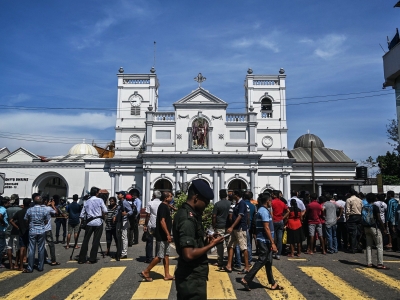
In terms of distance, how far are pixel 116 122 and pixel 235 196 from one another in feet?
99.7

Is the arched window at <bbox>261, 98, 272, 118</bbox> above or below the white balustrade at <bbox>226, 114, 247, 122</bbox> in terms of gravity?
above

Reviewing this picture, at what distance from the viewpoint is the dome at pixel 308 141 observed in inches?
1786

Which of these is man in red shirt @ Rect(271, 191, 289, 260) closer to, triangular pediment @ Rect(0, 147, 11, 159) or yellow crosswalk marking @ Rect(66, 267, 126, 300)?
yellow crosswalk marking @ Rect(66, 267, 126, 300)

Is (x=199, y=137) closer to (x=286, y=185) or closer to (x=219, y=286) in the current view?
(x=286, y=185)

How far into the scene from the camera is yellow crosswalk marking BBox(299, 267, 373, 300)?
20.5 ft

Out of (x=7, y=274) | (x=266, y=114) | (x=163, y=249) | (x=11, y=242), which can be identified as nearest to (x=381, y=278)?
(x=163, y=249)

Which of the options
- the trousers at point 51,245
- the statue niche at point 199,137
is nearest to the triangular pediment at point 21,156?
the statue niche at point 199,137

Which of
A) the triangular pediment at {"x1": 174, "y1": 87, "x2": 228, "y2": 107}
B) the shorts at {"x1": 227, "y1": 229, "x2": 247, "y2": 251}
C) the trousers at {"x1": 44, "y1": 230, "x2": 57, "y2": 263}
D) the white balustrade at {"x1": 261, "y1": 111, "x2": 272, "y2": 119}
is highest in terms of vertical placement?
the triangular pediment at {"x1": 174, "y1": 87, "x2": 228, "y2": 107}

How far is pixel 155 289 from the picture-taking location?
6.68 metres

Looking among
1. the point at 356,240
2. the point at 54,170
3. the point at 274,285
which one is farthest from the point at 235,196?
the point at 54,170

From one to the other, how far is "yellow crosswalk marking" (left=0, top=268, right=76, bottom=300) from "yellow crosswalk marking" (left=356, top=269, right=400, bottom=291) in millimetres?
A: 6490

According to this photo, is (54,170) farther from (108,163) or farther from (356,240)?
(356,240)

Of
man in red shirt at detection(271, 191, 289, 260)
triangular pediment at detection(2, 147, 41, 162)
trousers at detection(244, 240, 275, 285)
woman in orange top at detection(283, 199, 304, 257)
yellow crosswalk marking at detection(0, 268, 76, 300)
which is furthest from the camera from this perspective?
triangular pediment at detection(2, 147, 41, 162)

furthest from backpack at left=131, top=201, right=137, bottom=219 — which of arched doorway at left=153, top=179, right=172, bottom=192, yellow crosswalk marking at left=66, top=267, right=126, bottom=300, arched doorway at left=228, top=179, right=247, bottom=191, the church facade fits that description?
arched doorway at left=228, top=179, right=247, bottom=191
